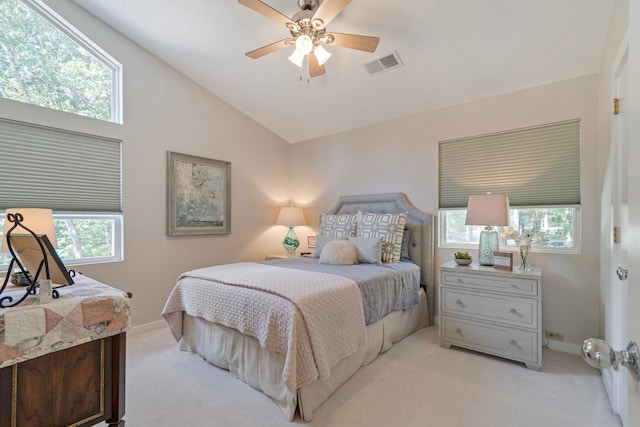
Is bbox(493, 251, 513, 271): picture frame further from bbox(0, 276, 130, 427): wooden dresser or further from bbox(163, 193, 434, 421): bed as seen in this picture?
bbox(0, 276, 130, 427): wooden dresser

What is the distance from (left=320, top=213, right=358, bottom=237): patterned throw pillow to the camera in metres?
3.59

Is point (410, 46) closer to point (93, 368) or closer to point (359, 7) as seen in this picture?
point (359, 7)

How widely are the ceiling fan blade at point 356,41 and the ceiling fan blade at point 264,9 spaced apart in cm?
37

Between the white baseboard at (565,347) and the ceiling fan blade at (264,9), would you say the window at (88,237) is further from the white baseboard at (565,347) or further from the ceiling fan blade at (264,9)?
the white baseboard at (565,347)

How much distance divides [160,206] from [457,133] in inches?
135

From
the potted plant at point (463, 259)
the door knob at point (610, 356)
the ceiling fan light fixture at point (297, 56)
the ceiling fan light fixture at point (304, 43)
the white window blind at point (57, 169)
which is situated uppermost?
the ceiling fan light fixture at point (304, 43)

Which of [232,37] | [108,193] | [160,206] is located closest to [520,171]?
[232,37]

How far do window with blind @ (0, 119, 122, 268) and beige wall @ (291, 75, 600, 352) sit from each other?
8.37 feet

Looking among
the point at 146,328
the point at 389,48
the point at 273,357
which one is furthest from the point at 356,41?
the point at 146,328

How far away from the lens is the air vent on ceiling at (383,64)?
109 inches

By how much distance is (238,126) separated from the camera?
414 cm

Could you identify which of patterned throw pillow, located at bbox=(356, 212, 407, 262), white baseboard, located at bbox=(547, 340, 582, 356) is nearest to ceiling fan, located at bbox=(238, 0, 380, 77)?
patterned throw pillow, located at bbox=(356, 212, 407, 262)

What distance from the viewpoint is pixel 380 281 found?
2.52m

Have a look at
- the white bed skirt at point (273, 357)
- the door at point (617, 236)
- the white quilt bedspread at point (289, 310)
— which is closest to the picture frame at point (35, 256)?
the white quilt bedspread at point (289, 310)
